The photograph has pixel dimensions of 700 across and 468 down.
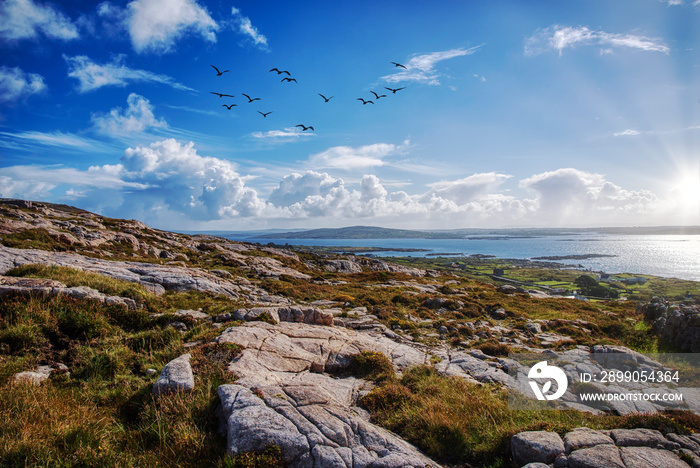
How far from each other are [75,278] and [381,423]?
16.6 metres

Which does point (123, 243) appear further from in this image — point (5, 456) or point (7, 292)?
point (5, 456)

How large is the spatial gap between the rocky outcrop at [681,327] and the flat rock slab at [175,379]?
23436mm

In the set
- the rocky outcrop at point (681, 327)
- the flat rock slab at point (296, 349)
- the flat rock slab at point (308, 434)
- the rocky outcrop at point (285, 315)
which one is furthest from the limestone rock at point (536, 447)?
the rocky outcrop at point (681, 327)

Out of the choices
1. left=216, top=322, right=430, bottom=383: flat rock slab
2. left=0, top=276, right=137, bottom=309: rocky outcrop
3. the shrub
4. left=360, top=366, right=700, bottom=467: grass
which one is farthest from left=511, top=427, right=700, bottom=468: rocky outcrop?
left=0, top=276, right=137, bottom=309: rocky outcrop

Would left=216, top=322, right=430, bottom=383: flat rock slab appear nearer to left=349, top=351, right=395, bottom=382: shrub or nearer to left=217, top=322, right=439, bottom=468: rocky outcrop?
left=217, top=322, right=439, bottom=468: rocky outcrop

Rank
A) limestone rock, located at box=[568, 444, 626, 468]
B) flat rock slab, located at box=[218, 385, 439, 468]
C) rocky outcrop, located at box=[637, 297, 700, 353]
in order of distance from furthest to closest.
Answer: rocky outcrop, located at box=[637, 297, 700, 353]
flat rock slab, located at box=[218, 385, 439, 468]
limestone rock, located at box=[568, 444, 626, 468]

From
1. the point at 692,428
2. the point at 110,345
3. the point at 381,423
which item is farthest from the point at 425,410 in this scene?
the point at 110,345

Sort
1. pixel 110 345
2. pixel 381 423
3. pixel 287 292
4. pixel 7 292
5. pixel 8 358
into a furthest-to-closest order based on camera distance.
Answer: pixel 287 292, pixel 7 292, pixel 110 345, pixel 8 358, pixel 381 423

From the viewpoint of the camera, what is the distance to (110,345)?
1070 cm

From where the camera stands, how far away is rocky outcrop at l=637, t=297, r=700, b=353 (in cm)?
1546

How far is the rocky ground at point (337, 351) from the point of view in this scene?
20.0ft

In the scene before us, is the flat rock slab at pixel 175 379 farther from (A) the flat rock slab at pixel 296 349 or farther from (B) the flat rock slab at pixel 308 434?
(A) the flat rock slab at pixel 296 349

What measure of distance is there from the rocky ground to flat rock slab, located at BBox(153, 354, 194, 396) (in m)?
0.03

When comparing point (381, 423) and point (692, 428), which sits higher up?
point (692, 428)
